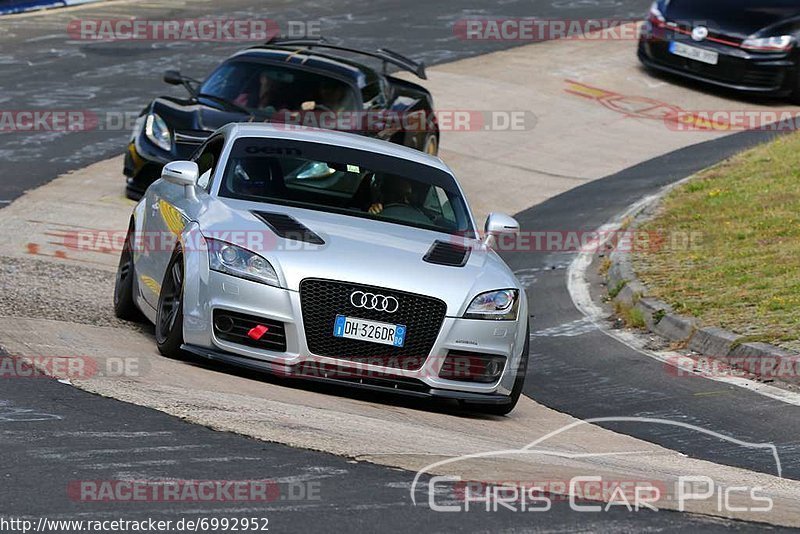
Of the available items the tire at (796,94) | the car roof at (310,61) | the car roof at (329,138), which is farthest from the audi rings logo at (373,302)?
the tire at (796,94)

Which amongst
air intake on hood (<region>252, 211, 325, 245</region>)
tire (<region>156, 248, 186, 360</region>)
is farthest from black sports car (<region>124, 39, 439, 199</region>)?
air intake on hood (<region>252, 211, 325, 245</region>)

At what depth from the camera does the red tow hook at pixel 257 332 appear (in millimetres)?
7852

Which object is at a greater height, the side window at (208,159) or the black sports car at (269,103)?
the side window at (208,159)

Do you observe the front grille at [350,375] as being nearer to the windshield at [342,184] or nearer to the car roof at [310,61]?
the windshield at [342,184]

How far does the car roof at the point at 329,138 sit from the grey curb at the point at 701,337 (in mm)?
2310

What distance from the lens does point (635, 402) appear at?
9203 mm

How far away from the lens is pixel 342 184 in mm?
9172

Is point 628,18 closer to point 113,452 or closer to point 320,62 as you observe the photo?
point 320,62

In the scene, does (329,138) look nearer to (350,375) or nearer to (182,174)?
(182,174)

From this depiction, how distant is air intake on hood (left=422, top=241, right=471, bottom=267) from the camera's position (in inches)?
326

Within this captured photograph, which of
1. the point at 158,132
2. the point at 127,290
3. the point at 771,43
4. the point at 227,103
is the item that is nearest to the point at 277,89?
the point at 227,103

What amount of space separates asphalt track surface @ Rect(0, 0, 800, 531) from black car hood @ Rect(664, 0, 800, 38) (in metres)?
1.99

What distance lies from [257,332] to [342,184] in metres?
1.61

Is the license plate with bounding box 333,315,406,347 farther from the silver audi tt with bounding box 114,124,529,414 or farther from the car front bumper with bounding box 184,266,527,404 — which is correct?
the car front bumper with bounding box 184,266,527,404
